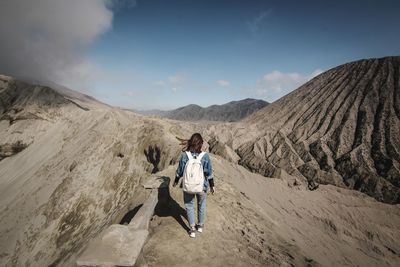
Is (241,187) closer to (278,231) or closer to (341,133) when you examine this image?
(278,231)

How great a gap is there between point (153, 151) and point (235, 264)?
312 inches

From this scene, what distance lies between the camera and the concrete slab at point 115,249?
3.03 m

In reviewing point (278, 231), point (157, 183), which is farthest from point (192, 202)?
point (278, 231)

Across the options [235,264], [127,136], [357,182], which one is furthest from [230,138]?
[235,264]

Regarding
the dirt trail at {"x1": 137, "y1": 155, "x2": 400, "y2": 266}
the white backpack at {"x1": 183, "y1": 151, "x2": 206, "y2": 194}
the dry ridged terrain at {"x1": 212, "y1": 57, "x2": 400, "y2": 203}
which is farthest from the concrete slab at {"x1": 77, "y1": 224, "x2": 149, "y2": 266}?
the dry ridged terrain at {"x1": 212, "y1": 57, "x2": 400, "y2": 203}

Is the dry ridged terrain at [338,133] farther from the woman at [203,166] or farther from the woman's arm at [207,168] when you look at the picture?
the woman's arm at [207,168]

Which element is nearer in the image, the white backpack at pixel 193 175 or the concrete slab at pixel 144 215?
the white backpack at pixel 193 175

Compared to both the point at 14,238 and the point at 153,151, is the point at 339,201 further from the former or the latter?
the point at 14,238

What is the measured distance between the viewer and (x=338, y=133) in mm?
24125

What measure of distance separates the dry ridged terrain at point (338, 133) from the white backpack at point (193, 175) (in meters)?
16.9

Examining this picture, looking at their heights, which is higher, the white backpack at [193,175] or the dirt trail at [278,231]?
the white backpack at [193,175]

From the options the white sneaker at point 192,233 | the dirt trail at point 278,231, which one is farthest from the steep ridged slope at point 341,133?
the white sneaker at point 192,233

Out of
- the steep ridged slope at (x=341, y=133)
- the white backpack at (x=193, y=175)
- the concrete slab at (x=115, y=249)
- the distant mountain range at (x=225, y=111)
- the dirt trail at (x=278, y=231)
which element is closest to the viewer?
the concrete slab at (x=115, y=249)

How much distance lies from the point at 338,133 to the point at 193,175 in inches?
964
